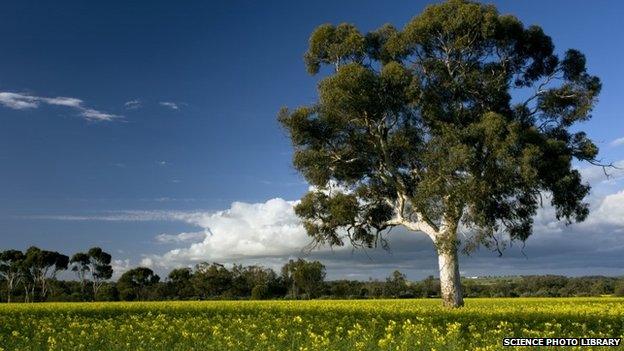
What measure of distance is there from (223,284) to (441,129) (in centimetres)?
7398

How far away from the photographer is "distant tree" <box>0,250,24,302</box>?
10694 cm

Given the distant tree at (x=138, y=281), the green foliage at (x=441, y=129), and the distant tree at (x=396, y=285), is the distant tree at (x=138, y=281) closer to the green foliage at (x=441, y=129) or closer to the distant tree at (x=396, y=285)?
the distant tree at (x=396, y=285)

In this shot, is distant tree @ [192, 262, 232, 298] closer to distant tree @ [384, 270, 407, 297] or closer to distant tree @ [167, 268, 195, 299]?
distant tree @ [167, 268, 195, 299]

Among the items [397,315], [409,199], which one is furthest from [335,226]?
[397,315]

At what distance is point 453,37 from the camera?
37.9 meters

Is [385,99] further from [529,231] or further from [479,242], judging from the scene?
[529,231]

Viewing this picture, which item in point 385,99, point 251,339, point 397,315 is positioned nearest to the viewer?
point 251,339

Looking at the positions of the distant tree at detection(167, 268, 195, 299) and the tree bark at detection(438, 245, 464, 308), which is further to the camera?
the distant tree at detection(167, 268, 195, 299)

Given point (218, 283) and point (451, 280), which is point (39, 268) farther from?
point (451, 280)

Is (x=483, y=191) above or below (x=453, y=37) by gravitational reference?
below

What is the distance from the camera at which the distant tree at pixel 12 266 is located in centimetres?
10694

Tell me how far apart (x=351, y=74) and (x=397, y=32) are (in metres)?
6.79

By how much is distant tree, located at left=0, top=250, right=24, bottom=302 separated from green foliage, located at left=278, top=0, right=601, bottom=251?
85624 mm

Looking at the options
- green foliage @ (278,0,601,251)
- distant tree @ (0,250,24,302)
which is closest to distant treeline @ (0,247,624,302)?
distant tree @ (0,250,24,302)
